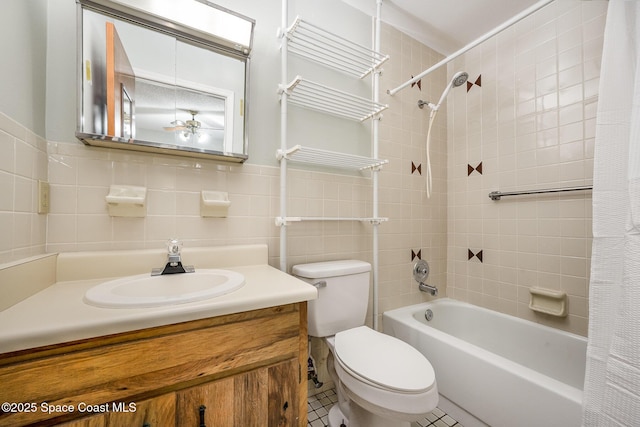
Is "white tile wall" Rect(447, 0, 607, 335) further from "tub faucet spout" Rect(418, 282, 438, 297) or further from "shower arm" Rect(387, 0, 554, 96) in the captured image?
"shower arm" Rect(387, 0, 554, 96)

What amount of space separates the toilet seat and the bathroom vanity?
26 centimetres

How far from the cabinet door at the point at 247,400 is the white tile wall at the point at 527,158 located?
1.60 meters

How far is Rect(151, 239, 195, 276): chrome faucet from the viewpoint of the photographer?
3.06 ft

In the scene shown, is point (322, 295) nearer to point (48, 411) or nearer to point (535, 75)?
point (48, 411)

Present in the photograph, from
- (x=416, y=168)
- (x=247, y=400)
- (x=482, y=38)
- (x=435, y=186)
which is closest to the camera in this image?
(x=247, y=400)

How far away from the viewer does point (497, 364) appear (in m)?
1.09

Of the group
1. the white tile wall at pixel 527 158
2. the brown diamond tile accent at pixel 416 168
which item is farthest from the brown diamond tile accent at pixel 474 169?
the brown diamond tile accent at pixel 416 168

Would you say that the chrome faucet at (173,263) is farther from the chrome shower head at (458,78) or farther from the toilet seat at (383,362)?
the chrome shower head at (458,78)

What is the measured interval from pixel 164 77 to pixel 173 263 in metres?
0.76

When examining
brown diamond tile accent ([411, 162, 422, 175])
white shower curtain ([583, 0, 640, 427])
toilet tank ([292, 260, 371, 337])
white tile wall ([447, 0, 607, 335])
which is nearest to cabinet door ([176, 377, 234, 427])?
toilet tank ([292, 260, 371, 337])

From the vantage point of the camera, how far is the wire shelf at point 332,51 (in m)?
1.32

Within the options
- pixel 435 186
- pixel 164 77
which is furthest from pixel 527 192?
pixel 164 77

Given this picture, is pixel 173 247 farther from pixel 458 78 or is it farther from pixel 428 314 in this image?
pixel 458 78

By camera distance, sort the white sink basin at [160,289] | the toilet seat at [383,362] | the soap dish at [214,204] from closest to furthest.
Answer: the white sink basin at [160,289] < the toilet seat at [383,362] < the soap dish at [214,204]
